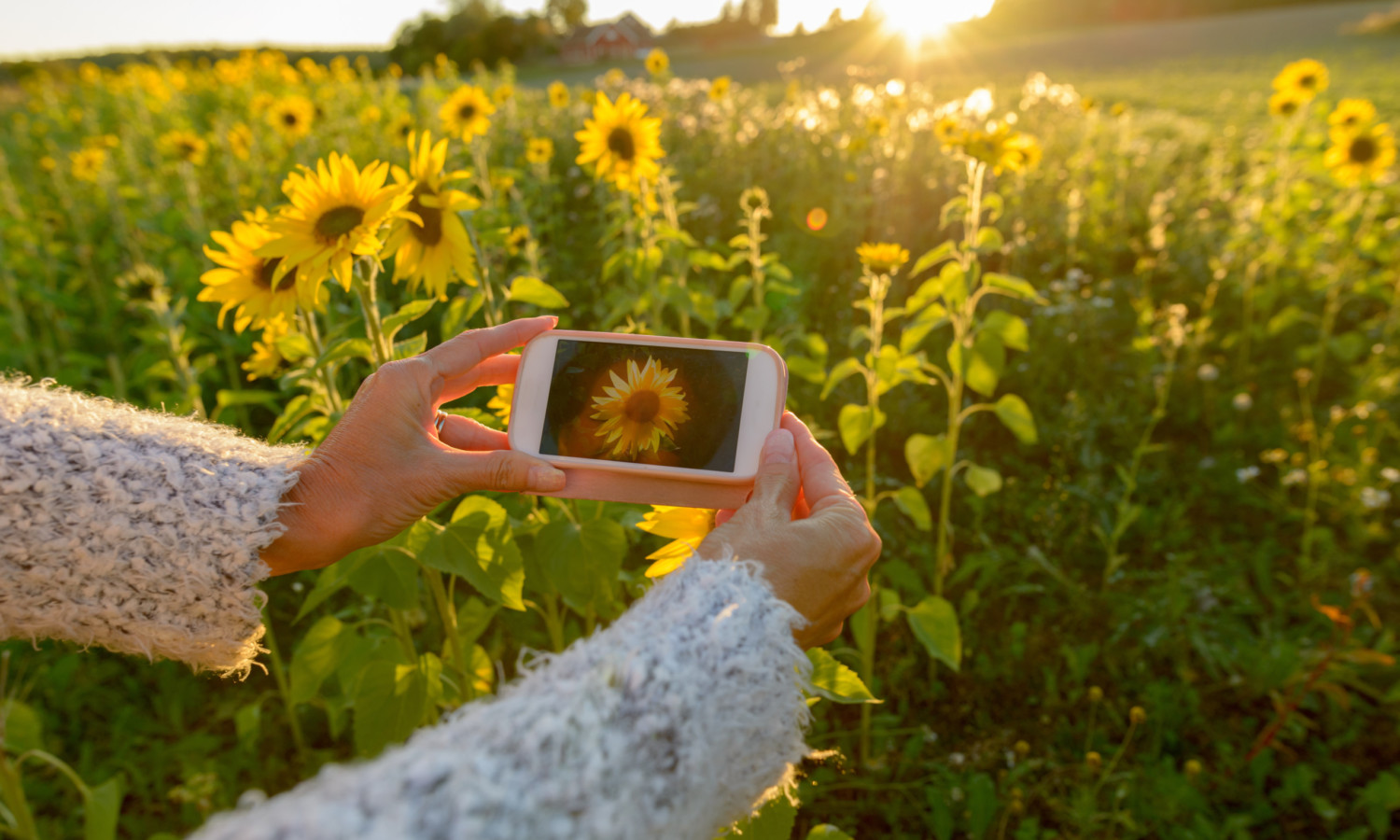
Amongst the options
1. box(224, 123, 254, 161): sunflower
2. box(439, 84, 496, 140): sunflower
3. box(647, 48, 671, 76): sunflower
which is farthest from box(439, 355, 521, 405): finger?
box(647, 48, 671, 76): sunflower

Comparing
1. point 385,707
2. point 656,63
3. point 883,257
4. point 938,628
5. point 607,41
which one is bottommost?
point 938,628

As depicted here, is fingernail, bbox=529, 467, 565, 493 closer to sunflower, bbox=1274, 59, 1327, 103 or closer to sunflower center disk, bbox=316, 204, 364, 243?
sunflower center disk, bbox=316, 204, 364, 243

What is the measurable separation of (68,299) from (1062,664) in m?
4.65

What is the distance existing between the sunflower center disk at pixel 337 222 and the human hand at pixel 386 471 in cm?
32

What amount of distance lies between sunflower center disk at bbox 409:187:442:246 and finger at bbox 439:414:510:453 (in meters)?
0.44

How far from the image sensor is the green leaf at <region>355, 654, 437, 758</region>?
1.37m

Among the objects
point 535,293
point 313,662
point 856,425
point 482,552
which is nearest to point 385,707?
point 313,662

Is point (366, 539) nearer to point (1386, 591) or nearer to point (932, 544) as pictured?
point (932, 544)

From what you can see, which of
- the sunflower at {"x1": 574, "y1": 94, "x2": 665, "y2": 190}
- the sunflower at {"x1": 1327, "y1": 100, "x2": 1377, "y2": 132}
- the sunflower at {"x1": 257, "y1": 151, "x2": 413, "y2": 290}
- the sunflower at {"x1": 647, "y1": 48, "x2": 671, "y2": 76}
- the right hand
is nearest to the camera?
the right hand

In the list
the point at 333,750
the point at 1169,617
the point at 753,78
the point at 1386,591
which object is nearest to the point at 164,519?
the point at 333,750

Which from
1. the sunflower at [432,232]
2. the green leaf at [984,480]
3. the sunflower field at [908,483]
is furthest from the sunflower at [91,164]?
the green leaf at [984,480]

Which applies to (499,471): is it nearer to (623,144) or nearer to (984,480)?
(984,480)

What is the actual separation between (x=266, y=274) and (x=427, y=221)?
1.19 ft

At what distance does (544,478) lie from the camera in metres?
1.24
